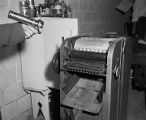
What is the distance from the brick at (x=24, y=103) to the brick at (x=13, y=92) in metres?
0.05

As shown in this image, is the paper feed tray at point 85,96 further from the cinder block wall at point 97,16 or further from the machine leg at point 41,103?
the cinder block wall at point 97,16

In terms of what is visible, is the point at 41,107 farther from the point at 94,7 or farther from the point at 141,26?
the point at 141,26

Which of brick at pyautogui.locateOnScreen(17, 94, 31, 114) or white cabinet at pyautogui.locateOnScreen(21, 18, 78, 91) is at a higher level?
white cabinet at pyautogui.locateOnScreen(21, 18, 78, 91)

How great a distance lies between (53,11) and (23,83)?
77 centimetres

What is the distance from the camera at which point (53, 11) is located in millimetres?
1849

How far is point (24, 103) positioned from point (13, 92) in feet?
0.71

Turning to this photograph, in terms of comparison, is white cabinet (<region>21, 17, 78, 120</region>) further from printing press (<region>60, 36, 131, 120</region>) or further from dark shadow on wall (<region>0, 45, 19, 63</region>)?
printing press (<region>60, 36, 131, 120</region>)

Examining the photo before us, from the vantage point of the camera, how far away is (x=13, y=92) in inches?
74.8

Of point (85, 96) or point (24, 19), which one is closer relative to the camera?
point (24, 19)

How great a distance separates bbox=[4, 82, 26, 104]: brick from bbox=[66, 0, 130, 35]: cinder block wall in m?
1.07

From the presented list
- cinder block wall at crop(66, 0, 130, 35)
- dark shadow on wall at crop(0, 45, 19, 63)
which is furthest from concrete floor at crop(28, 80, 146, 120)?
cinder block wall at crop(66, 0, 130, 35)

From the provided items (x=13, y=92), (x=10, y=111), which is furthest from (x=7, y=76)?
(x=10, y=111)

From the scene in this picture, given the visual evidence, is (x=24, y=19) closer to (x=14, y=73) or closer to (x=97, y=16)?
(x=14, y=73)

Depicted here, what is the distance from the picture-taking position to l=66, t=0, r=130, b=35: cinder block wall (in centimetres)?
254
